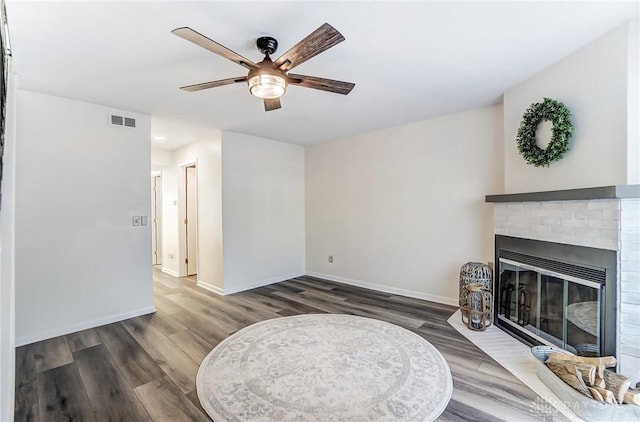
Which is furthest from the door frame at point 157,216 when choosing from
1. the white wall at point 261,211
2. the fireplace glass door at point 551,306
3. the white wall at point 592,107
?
the white wall at point 592,107

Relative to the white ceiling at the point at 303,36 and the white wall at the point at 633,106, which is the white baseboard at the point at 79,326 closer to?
the white ceiling at the point at 303,36

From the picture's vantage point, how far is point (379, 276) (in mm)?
4320

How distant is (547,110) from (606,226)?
3.42 feet

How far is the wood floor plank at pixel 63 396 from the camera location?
175 cm

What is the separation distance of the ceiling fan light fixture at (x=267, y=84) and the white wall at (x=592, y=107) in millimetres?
2290

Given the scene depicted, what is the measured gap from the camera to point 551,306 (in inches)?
95.7

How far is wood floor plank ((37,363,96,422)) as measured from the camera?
5.75ft

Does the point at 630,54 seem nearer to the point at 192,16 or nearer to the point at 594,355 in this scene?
the point at 594,355

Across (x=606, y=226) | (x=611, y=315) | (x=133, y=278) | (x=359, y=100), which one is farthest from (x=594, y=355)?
(x=133, y=278)

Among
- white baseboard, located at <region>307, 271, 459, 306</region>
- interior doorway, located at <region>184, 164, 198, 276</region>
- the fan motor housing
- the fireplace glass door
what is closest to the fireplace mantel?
the fireplace glass door

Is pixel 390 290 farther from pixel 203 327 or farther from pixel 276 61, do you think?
pixel 276 61

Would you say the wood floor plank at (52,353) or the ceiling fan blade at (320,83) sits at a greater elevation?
the ceiling fan blade at (320,83)

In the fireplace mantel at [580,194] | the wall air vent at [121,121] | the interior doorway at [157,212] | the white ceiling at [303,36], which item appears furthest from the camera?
the interior doorway at [157,212]

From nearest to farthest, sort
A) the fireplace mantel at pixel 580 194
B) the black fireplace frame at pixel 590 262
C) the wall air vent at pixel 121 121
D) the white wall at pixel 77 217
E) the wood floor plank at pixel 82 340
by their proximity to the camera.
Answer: the fireplace mantel at pixel 580 194
the black fireplace frame at pixel 590 262
the wood floor plank at pixel 82 340
the white wall at pixel 77 217
the wall air vent at pixel 121 121
